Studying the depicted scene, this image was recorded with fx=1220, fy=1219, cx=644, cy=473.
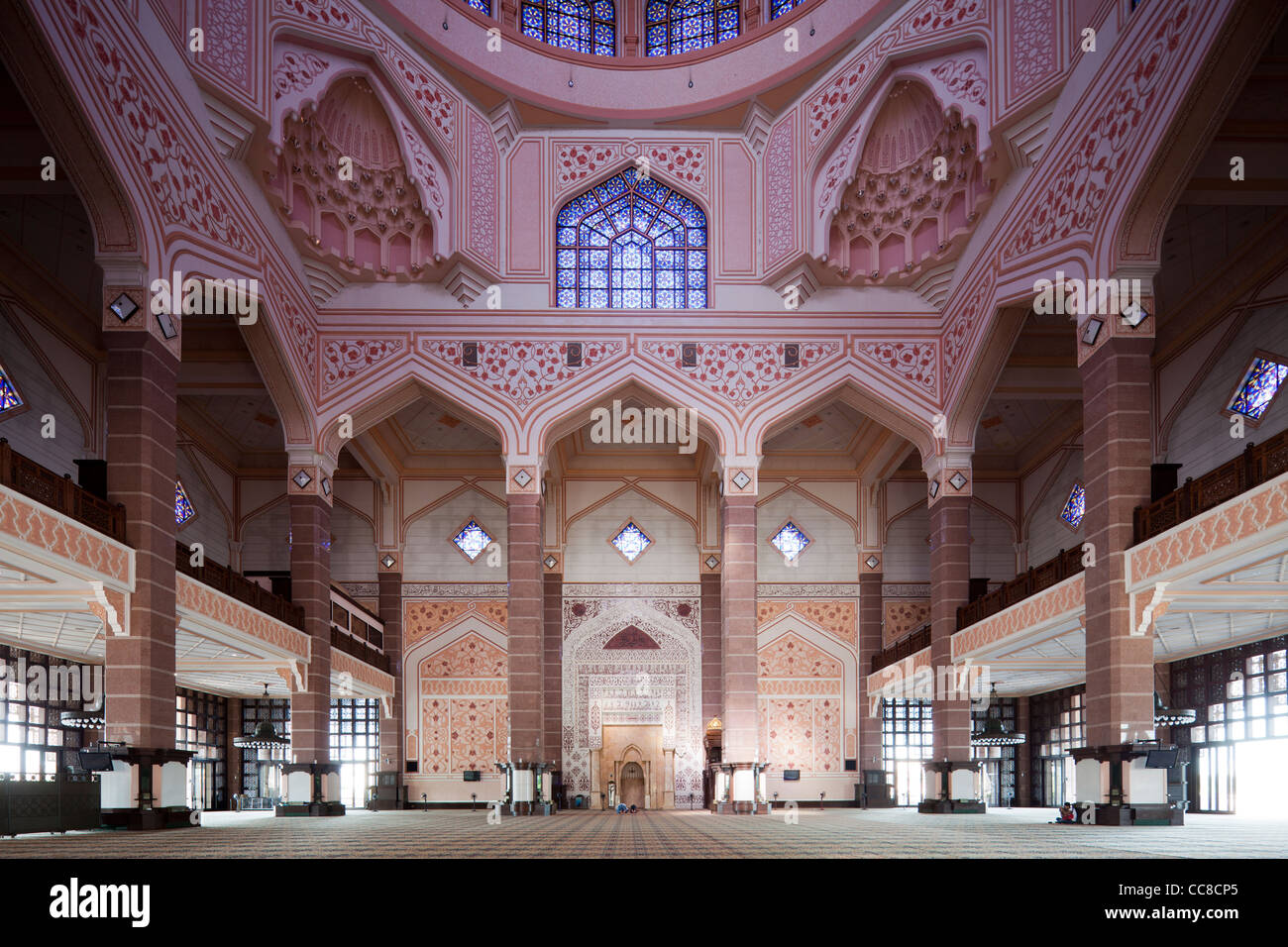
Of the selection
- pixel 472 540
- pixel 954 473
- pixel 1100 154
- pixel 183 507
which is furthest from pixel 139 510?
pixel 472 540

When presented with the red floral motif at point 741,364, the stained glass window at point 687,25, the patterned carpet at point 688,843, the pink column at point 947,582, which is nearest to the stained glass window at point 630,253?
the red floral motif at point 741,364

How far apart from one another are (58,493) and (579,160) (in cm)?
1098

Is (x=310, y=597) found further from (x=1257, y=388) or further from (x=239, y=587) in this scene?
(x=1257, y=388)

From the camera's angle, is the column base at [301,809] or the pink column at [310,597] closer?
the column base at [301,809]

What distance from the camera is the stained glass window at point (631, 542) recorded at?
23.7m

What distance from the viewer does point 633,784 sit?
75.8 ft

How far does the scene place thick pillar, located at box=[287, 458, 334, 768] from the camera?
16.9m

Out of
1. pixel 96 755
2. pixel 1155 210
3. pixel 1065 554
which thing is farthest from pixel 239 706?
pixel 1155 210

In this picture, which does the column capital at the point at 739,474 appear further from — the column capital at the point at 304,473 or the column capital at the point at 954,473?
the column capital at the point at 304,473

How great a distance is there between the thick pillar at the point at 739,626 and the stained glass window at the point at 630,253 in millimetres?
3298

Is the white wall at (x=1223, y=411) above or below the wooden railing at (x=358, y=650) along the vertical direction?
above

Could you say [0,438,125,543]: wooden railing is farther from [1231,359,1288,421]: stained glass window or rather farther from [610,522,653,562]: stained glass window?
[610,522,653,562]: stained glass window

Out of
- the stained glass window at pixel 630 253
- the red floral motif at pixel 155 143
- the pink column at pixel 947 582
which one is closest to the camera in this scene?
the red floral motif at pixel 155 143
